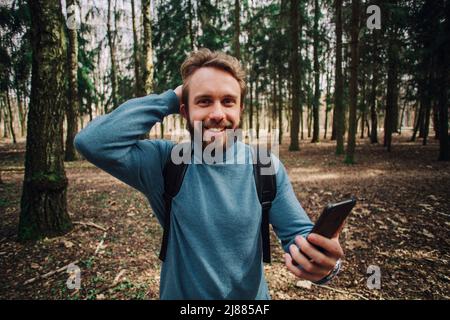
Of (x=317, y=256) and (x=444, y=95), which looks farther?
(x=444, y=95)

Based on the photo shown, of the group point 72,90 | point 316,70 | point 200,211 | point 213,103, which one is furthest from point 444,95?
point 72,90

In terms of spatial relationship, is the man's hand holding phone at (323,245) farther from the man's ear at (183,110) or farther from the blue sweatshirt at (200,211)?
the man's ear at (183,110)

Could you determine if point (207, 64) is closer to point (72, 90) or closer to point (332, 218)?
point (332, 218)

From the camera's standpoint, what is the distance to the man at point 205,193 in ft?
5.15

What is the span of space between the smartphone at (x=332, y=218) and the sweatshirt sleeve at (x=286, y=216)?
0.37m

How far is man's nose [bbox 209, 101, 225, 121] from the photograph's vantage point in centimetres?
166

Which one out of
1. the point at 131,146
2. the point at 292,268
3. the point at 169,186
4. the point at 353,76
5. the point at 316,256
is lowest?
the point at 292,268

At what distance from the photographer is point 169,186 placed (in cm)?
164

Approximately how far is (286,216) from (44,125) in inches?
185

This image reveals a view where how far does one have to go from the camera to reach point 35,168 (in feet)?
15.4

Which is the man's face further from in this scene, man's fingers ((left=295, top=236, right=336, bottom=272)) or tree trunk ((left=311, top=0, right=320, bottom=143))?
tree trunk ((left=311, top=0, right=320, bottom=143))

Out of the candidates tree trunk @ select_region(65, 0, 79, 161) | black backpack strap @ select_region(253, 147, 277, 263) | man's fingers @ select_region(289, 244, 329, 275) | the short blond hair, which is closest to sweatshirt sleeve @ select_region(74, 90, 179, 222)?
the short blond hair

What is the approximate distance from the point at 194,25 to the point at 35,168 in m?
15.3
